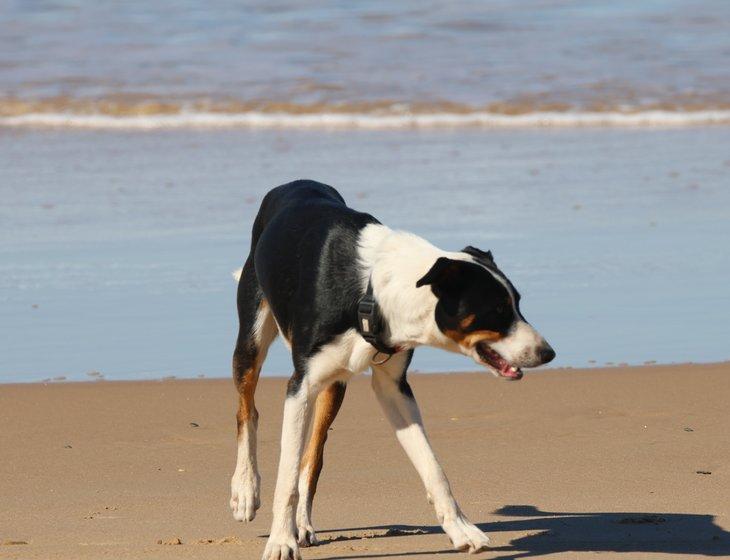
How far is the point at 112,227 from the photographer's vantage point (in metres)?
10.8

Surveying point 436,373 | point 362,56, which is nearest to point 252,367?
point 436,373

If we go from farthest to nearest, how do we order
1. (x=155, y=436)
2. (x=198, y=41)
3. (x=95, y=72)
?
(x=198, y=41) → (x=95, y=72) → (x=155, y=436)

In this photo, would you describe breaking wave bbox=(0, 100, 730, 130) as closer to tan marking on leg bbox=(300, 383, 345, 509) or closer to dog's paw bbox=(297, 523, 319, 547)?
tan marking on leg bbox=(300, 383, 345, 509)

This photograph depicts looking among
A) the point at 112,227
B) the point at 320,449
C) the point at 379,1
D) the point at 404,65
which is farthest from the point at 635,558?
the point at 379,1

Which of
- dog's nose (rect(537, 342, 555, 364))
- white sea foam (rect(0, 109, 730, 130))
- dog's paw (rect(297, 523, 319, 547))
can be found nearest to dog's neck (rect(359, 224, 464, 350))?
dog's nose (rect(537, 342, 555, 364))

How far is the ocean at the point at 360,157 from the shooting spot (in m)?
8.48

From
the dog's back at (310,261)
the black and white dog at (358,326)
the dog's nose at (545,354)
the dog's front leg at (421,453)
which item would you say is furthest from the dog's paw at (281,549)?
the dog's nose at (545,354)

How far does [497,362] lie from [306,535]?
1.13 m

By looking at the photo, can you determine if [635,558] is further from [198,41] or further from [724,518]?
[198,41]

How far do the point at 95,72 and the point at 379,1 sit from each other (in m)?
7.35

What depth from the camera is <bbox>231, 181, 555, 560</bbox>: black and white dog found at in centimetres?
436

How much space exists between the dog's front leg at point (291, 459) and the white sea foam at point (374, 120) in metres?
12.2

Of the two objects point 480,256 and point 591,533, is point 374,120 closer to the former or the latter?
point 591,533

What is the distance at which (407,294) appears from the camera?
4.45 m
